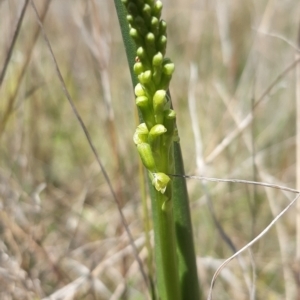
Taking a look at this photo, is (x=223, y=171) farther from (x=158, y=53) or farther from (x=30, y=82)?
(x=158, y=53)

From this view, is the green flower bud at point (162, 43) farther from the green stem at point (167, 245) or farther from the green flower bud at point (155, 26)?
the green stem at point (167, 245)

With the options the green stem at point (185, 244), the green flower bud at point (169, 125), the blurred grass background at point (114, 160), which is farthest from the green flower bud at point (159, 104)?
the blurred grass background at point (114, 160)

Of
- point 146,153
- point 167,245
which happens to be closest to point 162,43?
point 146,153

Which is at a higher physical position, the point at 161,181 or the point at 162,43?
the point at 162,43

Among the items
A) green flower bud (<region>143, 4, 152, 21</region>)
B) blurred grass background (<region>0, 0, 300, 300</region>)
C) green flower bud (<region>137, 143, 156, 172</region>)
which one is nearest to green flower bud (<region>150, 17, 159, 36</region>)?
green flower bud (<region>143, 4, 152, 21</region>)

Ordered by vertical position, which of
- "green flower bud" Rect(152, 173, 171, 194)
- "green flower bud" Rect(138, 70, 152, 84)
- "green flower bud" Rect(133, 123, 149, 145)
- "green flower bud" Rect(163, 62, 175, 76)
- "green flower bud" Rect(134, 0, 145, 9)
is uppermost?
"green flower bud" Rect(134, 0, 145, 9)

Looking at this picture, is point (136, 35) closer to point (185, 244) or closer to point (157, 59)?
point (157, 59)

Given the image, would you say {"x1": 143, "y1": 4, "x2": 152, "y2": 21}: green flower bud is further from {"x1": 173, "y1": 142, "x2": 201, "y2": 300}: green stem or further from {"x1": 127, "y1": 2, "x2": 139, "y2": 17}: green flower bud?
{"x1": 173, "y1": 142, "x2": 201, "y2": 300}: green stem
